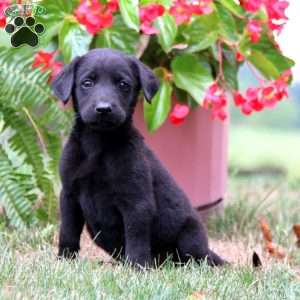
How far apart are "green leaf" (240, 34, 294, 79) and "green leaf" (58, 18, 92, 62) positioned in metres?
0.95

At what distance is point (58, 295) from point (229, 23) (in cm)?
247

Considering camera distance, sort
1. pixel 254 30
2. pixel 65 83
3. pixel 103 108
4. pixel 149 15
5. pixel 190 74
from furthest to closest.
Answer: pixel 190 74 < pixel 254 30 < pixel 149 15 < pixel 65 83 < pixel 103 108

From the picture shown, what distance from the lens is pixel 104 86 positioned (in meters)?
3.72

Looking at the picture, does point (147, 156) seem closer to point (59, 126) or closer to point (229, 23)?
point (59, 126)

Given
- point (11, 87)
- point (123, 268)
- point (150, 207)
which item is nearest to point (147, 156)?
point (150, 207)

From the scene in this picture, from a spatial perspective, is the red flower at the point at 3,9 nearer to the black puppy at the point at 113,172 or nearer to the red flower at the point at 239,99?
the black puppy at the point at 113,172

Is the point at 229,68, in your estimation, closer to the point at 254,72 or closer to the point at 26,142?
the point at 254,72

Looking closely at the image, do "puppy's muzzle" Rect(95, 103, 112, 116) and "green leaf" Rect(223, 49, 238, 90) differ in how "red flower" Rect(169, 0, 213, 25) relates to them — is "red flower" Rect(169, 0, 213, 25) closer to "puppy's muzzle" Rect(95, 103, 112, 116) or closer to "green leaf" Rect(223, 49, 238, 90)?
"green leaf" Rect(223, 49, 238, 90)

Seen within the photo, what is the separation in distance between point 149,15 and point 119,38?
1.11 feet

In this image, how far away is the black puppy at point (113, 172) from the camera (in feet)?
12.3

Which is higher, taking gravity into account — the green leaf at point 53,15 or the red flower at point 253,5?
the red flower at point 253,5

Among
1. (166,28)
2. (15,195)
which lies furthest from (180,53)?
(15,195)

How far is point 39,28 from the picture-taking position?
493 cm

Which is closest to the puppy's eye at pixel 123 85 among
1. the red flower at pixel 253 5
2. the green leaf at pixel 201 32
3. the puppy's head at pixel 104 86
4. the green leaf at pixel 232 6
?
the puppy's head at pixel 104 86
